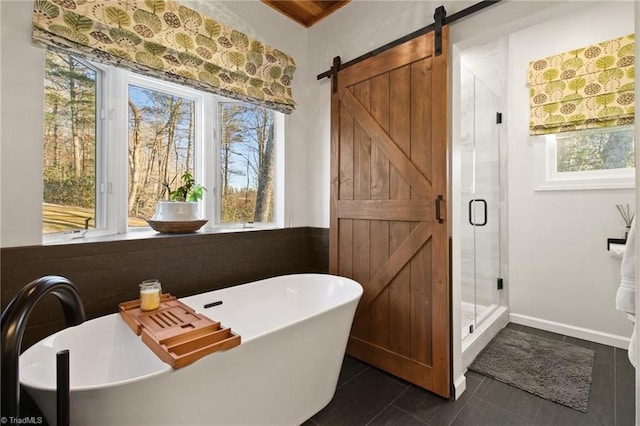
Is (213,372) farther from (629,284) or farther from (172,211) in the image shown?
(629,284)

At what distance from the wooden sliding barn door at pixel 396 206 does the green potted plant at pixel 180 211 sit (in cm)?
107

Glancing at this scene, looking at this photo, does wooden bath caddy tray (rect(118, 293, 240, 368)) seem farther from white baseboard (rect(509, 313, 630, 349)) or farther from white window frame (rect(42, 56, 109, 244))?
white baseboard (rect(509, 313, 630, 349))

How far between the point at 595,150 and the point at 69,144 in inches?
159

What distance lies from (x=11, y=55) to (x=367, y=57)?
80.5 inches

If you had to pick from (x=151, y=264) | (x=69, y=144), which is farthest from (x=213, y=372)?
(x=69, y=144)

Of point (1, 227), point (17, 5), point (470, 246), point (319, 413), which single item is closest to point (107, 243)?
point (1, 227)

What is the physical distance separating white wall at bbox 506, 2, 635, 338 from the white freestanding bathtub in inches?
80.0

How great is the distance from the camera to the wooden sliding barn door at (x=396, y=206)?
1822mm

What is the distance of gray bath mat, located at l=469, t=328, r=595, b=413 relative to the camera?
1.84 meters

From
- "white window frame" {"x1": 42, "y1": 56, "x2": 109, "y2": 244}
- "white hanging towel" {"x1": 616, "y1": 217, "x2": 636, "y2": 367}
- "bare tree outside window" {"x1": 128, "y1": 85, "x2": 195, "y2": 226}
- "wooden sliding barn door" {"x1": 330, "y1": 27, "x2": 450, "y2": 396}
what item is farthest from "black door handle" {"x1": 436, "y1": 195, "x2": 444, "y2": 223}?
"white window frame" {"x1": 42, "y1": 56, "x2": 109, "y2": 244}

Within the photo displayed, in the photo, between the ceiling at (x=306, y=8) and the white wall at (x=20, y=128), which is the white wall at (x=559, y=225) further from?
the white wall at (x=20, y=128)

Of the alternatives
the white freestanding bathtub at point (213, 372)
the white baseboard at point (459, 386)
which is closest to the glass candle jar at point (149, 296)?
the white freestanding bathtub at point (213, 372)

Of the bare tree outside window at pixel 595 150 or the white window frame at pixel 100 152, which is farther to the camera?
the bare tree outside window at pixel 595 150

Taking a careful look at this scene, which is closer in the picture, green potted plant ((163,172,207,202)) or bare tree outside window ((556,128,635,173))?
green potted plant ((163,172,207,202))
